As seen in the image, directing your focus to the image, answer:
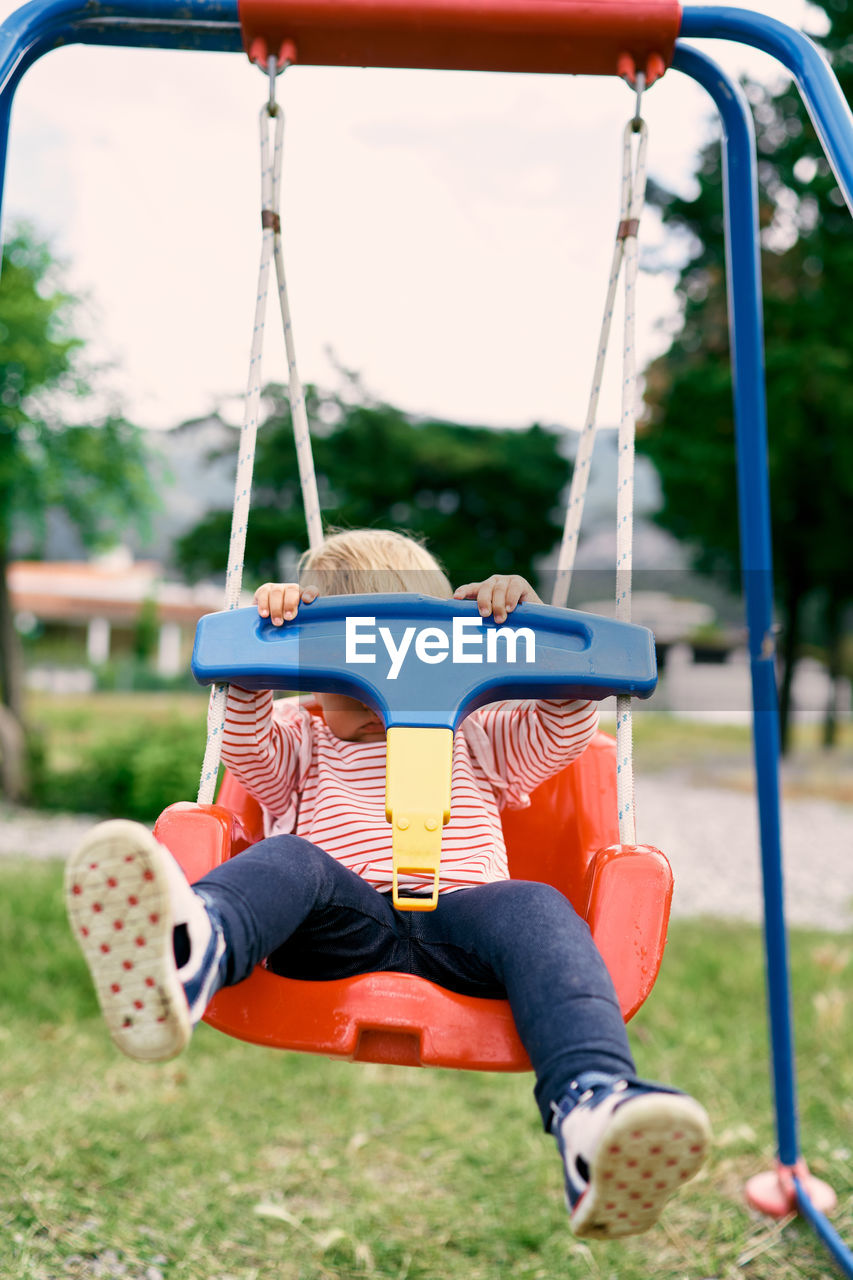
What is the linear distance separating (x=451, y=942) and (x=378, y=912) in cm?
10

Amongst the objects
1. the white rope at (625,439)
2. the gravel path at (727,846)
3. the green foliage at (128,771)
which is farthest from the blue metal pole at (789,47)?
the green foliage at (128,771)

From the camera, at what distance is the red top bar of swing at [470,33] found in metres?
1.61

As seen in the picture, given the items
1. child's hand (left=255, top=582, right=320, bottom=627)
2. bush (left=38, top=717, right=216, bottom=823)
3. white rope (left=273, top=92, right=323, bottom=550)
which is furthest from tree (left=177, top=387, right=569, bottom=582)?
child's hand (left=255, top=582, right=320, bottom=627)

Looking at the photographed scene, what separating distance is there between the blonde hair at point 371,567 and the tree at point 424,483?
1002 centimetres

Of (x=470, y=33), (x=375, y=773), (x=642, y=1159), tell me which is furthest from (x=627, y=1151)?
(x=470, y=33)

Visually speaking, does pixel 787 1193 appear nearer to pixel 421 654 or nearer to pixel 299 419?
pixel 421 654

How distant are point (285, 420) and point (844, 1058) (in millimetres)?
8880

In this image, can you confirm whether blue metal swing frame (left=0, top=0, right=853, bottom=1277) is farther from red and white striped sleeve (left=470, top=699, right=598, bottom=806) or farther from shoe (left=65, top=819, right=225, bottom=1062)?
shoe (left=65, top=819, right=225, bottom=1062)

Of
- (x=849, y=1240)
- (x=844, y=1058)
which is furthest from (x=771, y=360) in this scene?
(x=849, y=1240)

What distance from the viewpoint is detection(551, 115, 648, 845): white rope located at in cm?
143

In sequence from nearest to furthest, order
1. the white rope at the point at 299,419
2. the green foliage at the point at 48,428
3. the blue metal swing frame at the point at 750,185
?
the blue metal swing frame at the point at 750,185
the white rope at the point at 299,419
the green foliage at the point at 48,428

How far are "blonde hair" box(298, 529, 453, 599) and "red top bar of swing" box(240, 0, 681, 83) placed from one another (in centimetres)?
74

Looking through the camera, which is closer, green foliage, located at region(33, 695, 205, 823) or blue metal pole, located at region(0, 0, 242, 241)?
blue metal pole, located at region(0, 0, 242, 241)

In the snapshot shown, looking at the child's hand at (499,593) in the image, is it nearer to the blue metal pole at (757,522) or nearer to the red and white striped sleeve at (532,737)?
the red and white striped sleeve at (532,737)
